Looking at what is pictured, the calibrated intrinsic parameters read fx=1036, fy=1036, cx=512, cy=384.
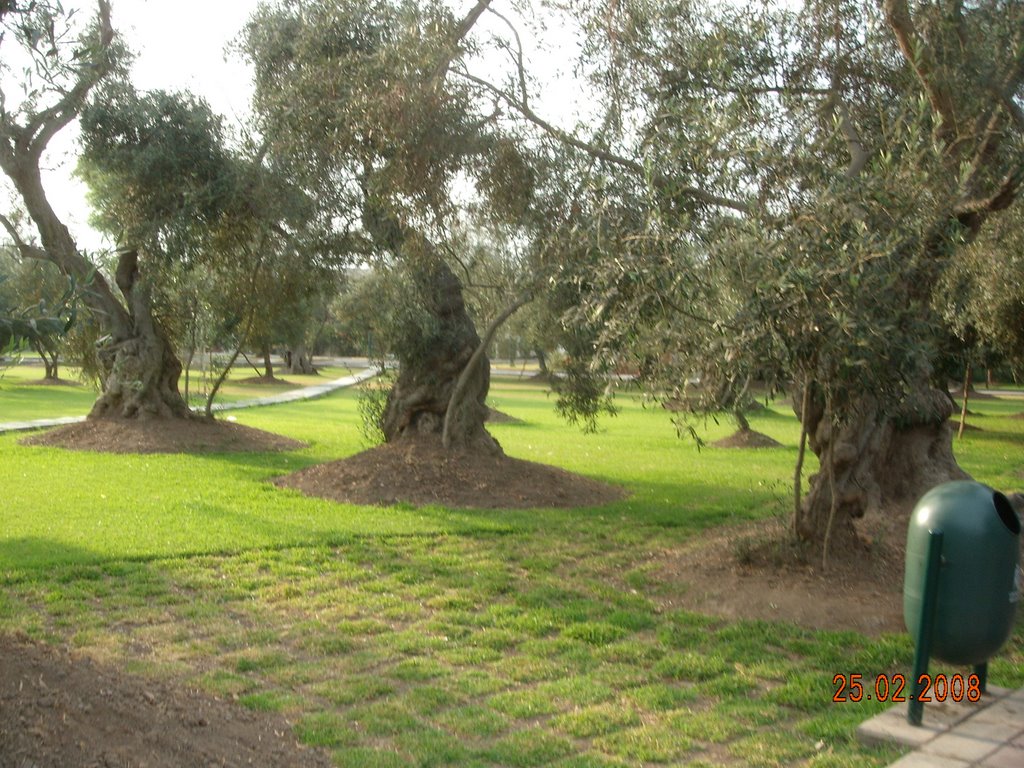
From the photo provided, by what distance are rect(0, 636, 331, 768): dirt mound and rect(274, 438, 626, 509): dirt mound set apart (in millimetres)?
7496

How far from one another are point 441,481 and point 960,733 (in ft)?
30.3

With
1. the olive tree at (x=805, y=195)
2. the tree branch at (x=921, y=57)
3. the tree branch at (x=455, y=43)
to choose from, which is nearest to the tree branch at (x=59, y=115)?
the tree branch at (x=455, y=43)

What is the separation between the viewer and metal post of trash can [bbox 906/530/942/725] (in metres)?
5.27

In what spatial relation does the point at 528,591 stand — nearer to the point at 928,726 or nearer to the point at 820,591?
the point at 820,591

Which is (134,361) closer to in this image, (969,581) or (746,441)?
(746,441)

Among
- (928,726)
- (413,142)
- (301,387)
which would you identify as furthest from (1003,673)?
(301,387)

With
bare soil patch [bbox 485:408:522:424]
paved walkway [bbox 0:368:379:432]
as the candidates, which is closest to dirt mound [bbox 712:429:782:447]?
bare soil patch [bbox 485:408:522:424]

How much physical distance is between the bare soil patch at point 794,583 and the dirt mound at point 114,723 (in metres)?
4.00

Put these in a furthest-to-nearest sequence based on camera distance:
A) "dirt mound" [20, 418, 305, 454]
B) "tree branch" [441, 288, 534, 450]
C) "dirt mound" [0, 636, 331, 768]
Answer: "dirt mound" [20, 418, 305, 454], "tree branch" [441, 288, 534, 450], "dirt mound" [0, 636, 331, 768]

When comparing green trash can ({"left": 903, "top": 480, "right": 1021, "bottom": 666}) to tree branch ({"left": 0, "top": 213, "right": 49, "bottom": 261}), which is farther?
tree branch ({"left": 0, "top": 213, "right": 49, "bottom": 261})

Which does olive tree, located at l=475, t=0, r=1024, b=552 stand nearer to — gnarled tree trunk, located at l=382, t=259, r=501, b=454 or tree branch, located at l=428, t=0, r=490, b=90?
tree branch, located at l=428, t=0, r=490, b=90

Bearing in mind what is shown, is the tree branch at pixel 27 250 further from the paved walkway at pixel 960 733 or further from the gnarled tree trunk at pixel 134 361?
the paved walkway at pixel 960 733

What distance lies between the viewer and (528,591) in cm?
865

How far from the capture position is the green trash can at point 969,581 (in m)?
5.37
